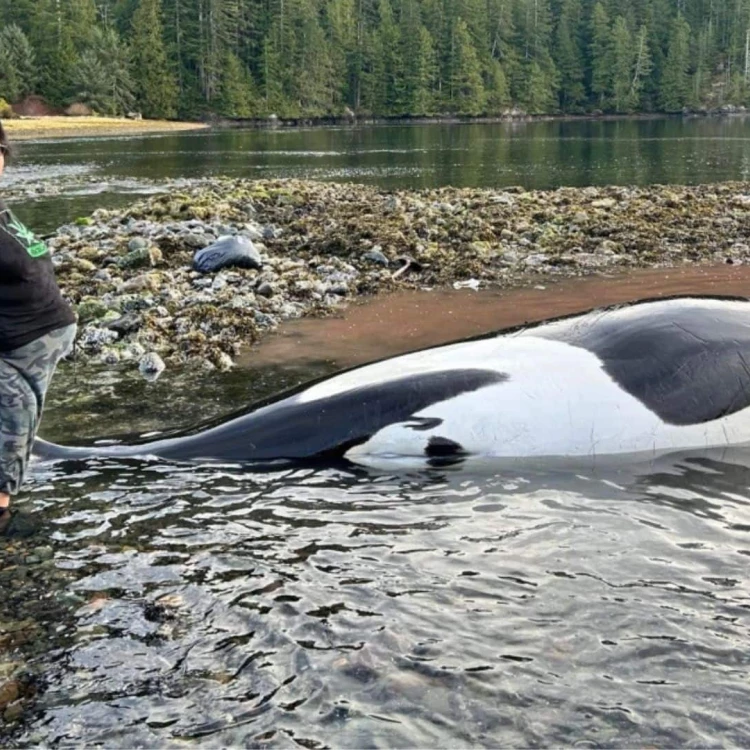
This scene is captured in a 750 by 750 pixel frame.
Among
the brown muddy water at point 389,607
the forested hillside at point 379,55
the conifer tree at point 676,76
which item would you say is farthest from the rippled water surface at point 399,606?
the conifer tree at point 676,76

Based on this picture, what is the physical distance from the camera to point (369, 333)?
10703 millimetres

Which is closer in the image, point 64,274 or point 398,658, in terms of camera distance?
point 398,658

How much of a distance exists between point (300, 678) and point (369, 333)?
23.7 feet

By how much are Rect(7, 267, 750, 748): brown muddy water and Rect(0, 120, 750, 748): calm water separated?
0.04 feet

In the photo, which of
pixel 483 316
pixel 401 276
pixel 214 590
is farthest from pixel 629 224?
pixel 214 590

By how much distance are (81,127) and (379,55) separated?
184 feet

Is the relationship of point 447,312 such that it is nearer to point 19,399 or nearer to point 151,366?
point 151,366

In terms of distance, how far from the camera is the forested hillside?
108 metres

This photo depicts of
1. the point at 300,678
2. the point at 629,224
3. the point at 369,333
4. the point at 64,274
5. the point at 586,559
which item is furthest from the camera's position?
the point at 629,224

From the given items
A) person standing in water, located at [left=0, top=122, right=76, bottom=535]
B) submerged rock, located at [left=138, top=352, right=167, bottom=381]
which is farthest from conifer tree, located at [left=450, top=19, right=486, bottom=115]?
person standing in water, located at [left=0, top=122, right=76, bottom=535]

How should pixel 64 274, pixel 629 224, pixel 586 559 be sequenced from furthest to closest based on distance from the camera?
pixel 629 224, pixel 64 274, pixel 586 559

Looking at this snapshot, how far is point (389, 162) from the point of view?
4494cm

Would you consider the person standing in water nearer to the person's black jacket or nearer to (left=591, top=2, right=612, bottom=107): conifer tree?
the person's black jacket

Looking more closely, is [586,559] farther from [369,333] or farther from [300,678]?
[369,333]
